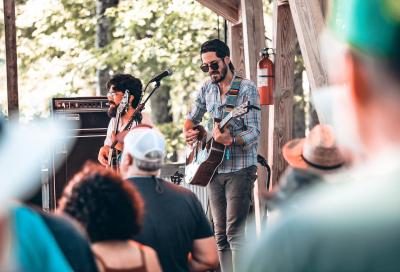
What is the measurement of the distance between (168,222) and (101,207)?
3.27 feet

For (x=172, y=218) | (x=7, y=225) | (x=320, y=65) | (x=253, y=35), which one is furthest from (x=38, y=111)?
(x=7, y=225)

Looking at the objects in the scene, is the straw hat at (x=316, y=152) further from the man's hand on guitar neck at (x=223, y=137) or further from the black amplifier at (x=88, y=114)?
the black amplifier at (x=88, y=114)

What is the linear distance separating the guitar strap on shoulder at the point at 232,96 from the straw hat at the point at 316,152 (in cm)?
371

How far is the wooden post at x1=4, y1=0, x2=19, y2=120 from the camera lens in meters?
9.23

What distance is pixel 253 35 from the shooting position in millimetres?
8711

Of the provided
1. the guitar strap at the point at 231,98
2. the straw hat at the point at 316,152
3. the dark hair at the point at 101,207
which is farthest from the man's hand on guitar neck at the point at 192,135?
the dark hair at the point at 101,207

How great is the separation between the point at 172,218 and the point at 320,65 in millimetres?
2263

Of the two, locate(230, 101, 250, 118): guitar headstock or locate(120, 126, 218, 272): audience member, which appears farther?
locate(230, 101, 250, 118): guitar headstock

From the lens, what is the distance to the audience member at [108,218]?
346cm

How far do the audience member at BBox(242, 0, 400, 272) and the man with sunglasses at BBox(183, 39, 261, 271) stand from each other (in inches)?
225

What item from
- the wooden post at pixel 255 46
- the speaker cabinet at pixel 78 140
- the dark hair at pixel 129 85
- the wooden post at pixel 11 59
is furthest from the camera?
the speaker cabinet at pixel 78 140

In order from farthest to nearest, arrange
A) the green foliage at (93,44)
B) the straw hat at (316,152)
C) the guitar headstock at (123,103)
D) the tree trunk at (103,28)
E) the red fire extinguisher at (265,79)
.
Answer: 1. the tree trunk at (103,28)
2. the green foliage at (93,44)
3. the red fire extinguisher at (265,79)
4. the guitar headstock at (123,103)
5. the straw hat at (316,152)

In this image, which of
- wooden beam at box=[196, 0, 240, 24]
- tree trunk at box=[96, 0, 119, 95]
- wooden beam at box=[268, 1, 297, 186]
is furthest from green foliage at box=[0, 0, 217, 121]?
wooden beam at box=[268, 1, 297, 186]

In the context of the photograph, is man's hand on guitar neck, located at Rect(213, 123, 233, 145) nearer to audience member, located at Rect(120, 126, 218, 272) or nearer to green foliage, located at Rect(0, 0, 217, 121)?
audience member, located at Rect(120, 126, 218, 272)
